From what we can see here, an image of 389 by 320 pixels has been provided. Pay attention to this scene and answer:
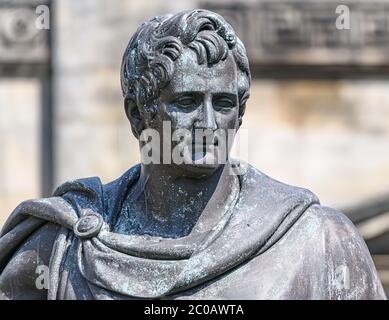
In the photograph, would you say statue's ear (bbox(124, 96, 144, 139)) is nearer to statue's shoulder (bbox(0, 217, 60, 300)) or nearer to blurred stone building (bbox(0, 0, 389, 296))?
statue's shoulder (bbox(0, 217, 60, 300))

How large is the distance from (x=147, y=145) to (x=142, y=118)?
0.07 metres

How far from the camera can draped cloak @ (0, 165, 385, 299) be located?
18.2 ft

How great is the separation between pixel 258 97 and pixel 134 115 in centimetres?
1206

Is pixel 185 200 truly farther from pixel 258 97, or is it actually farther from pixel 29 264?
pixel 258 97

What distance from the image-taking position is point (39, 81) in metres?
17.8

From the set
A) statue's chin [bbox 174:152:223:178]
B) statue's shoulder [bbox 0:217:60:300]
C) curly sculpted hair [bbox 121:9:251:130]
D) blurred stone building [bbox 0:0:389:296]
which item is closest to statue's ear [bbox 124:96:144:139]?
curly sculpted hair [bbox 121:9:251:130]

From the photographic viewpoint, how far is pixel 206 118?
5.55 meters

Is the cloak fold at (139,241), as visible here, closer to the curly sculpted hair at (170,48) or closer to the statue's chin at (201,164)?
the statue's chin at (201,164)

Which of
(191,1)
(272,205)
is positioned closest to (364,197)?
(191,1)

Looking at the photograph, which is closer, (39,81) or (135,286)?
(135,286)

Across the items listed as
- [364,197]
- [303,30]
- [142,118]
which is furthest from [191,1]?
[142,118]

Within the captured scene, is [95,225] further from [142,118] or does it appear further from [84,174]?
[84,174]

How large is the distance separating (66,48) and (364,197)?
7.85ft

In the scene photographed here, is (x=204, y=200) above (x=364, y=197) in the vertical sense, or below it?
above
